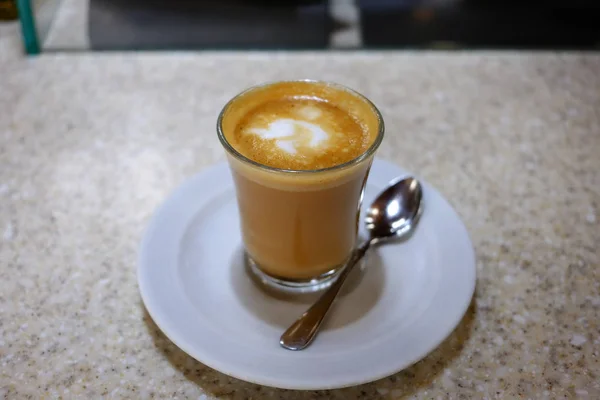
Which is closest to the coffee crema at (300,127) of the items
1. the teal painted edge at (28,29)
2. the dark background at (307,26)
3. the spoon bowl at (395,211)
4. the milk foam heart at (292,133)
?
the milk foam heart at (292,133)

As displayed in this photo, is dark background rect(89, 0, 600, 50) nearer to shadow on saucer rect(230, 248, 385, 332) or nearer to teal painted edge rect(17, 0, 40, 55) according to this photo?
teal painted edge rect(17, 0, 40, 55)

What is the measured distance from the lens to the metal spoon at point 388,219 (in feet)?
2.24

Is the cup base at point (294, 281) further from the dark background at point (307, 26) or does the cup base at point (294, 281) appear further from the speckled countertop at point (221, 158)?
the dark background at point (307, 26)

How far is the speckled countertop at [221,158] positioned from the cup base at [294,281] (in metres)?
0.14

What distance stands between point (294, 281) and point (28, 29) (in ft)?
2.96

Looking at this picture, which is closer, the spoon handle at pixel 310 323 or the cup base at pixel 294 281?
the spoon handle at pixel 310 323

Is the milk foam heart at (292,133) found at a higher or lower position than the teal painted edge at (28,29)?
higher

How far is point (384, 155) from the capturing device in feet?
3.25

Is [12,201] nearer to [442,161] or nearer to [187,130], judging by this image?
[187,130]

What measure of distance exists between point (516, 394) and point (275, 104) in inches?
17.7

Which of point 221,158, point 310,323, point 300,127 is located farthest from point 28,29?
point 310,323

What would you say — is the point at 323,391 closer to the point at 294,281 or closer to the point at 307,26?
the point at 294,281

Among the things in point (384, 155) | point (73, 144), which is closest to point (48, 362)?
point (73, 144)

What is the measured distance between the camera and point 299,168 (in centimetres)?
65
